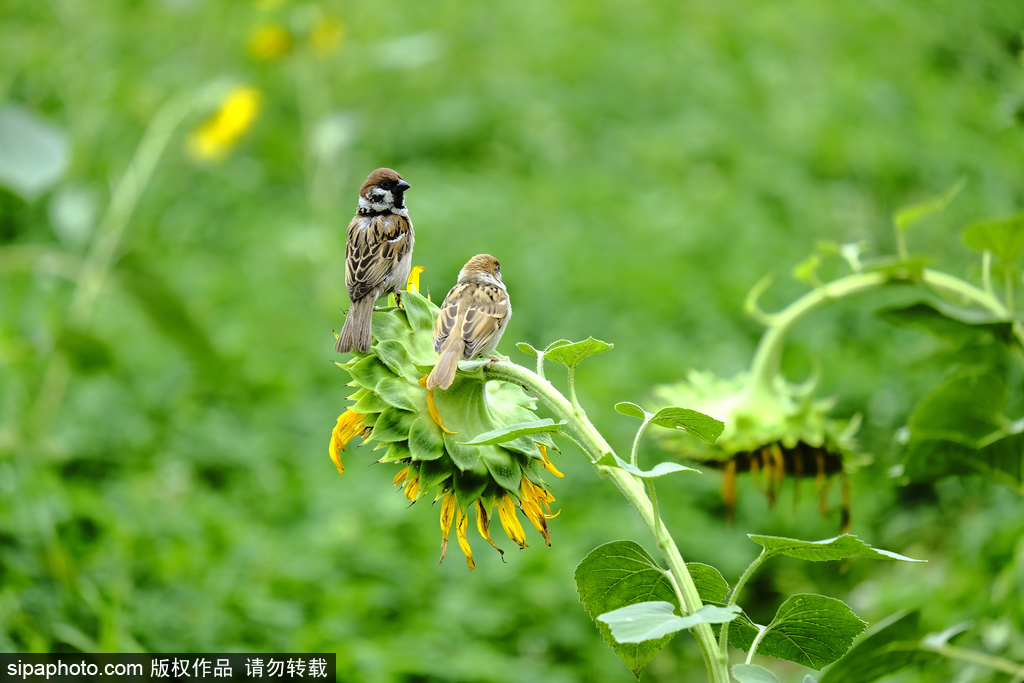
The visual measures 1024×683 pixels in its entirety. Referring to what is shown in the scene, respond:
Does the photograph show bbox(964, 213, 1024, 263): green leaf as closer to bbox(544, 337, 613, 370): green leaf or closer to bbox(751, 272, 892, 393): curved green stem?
bbox(751, 272, 892, 393): curved green stem

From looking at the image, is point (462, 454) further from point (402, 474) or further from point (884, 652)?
point (884, 652)

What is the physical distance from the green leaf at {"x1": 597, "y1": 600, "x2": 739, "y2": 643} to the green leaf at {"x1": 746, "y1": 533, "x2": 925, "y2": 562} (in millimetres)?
38

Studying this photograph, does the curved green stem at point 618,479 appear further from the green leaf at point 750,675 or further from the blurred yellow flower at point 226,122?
the blurred yellow flower at point 226,122

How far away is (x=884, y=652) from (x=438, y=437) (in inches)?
16.2

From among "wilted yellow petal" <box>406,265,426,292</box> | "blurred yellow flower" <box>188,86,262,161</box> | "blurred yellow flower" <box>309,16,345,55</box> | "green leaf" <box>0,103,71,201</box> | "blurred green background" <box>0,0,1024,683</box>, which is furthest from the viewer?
"blurred yellow flower" <box>309,16,345,55</box>

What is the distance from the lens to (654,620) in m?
0.34

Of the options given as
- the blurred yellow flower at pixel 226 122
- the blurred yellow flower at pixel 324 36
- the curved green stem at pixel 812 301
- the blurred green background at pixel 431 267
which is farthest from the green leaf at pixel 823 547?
the blurred yellow flower at pixel 324 36

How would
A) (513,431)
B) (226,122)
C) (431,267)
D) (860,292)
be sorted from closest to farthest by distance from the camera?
1. (513,431)
2. (860,292)
3. (226,122)
4. (431,267)

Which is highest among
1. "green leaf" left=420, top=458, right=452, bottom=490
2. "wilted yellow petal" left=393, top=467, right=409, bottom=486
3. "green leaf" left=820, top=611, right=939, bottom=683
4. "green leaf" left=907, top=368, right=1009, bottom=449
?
"green leaf" left=907, top=368, right=1009, bottom=449

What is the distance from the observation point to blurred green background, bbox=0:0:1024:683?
1276mm

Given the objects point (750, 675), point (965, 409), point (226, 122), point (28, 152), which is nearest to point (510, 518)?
point (750, 675)

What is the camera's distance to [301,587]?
1.39 metres

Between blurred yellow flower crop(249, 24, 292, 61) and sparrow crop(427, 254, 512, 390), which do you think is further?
blurred yellow flower crop(249, 24, 292, 61)

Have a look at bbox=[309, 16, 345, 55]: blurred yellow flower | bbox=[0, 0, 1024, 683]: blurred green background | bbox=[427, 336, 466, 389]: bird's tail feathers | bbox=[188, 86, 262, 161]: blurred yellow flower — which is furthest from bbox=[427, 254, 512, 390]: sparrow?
bbox=[309, 16, 345, 55]: blurred yellow flower
